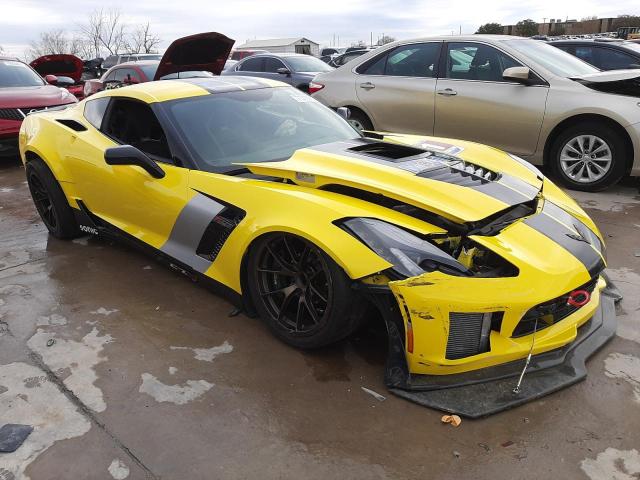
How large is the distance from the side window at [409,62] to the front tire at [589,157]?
1678mm

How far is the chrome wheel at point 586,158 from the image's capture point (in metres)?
5.10

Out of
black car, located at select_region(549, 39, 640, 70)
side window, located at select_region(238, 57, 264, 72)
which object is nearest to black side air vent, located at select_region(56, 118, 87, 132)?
black car, located at select_region(549, 39, 640, 70)

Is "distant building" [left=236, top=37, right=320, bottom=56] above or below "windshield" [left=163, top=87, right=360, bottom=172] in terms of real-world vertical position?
above

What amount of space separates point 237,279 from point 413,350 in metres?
1.05

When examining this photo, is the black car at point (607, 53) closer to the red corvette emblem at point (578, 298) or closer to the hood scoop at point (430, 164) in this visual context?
the hood scoop at point (430, 164)

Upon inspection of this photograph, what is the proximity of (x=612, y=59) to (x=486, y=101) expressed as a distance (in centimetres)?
387

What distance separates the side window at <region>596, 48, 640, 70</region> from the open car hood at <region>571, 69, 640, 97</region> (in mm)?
3226

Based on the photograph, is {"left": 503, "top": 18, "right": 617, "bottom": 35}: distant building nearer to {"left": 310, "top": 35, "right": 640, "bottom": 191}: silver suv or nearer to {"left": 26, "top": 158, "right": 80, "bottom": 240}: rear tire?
{"left": 310, "top": 35, "right": 640, "bottom": 191}: silver suv

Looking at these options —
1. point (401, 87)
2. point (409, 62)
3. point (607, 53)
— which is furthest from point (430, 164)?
point (607, 53)

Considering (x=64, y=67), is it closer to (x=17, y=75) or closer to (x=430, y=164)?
(x=17, y=75)

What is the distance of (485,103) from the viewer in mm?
5570

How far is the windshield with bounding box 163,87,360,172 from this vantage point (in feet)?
10.3

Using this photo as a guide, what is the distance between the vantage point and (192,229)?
2992mm

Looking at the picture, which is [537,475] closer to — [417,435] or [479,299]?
[417,435]
